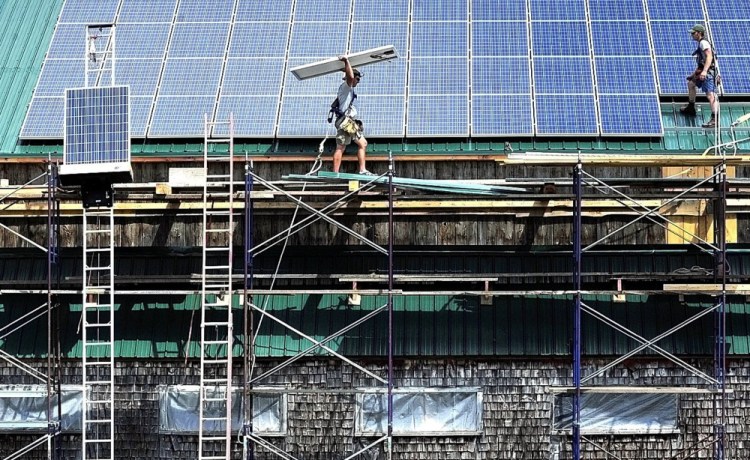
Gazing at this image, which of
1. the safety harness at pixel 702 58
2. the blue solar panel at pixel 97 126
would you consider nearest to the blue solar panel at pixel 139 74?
the blue solar panel at pixel 97 126

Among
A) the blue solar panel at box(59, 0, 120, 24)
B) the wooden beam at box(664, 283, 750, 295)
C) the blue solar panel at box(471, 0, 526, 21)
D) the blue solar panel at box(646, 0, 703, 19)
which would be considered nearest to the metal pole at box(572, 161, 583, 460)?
the wooden beam at box(664, 283, 750, 295)

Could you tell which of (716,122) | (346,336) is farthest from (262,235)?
(716,122)

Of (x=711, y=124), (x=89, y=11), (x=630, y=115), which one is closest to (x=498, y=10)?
(x=630, y=115)

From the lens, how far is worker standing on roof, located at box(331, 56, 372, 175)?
2256 centimetres

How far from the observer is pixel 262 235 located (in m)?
22.2

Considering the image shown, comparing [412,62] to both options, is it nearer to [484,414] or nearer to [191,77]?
[191,77]

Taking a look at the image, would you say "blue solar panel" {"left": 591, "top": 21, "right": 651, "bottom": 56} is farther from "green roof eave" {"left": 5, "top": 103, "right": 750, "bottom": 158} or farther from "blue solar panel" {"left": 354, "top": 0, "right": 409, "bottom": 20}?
"blue solar panel" {"left": 354, "top": 0, "right": 409, "bottom": 20}

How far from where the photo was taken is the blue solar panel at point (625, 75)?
82.0 ft

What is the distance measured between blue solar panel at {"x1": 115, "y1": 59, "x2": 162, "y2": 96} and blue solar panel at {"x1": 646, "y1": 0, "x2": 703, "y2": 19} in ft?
34.1

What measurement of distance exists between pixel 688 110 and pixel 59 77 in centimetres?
1248

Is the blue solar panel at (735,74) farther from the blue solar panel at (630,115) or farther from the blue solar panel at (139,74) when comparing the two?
the blue solar panel at (139,74)

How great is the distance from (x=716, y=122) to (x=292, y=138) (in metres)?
7.76

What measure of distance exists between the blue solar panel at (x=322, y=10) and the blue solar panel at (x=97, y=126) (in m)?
6.81

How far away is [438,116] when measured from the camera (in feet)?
80.6
